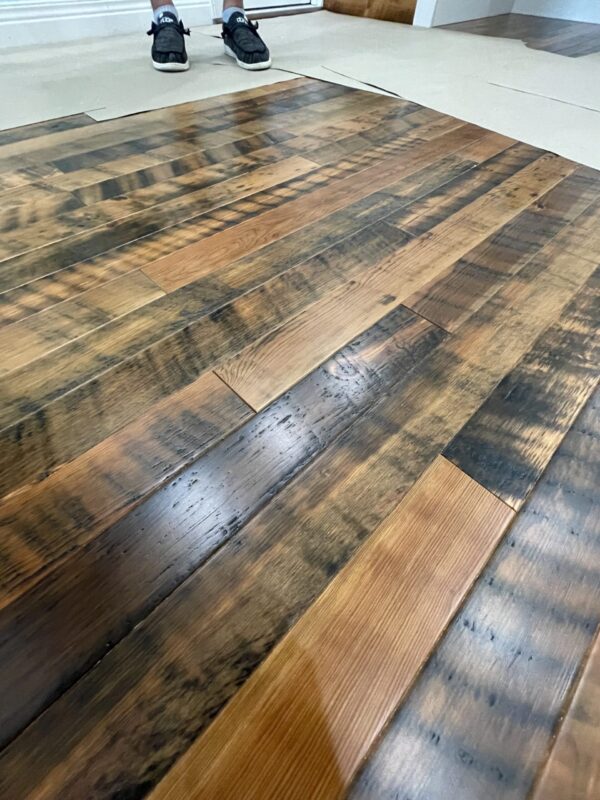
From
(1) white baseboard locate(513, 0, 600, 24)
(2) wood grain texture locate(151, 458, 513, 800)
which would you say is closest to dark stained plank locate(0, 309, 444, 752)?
(2) wood grain texture locate(151, 458, 513, 800)

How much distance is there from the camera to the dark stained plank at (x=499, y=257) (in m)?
0.90

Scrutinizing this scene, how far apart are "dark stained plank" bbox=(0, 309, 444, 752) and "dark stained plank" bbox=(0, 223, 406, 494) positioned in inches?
2.0

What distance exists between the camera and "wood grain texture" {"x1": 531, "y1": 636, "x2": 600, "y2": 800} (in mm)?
413

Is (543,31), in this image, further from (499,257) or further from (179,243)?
(179,243)

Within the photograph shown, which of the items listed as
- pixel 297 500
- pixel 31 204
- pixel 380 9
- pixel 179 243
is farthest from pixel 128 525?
pixel 380 9

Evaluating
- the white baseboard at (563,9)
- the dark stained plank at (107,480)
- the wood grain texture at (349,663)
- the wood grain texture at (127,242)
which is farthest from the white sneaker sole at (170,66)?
the white baseboard at (563,9)

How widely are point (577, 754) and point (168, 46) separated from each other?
2433 mm

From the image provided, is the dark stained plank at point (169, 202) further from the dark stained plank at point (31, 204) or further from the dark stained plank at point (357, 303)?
the dark stained plank at point (357, 303)

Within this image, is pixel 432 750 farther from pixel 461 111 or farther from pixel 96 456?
pixel 461 111

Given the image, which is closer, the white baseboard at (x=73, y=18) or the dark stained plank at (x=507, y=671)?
the dark stained plank at (x=507, y=671)

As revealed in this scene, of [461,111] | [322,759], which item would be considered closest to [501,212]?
[461,111]

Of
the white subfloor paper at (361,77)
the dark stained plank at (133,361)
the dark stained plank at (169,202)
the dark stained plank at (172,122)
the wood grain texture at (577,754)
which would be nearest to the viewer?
the wood grain texture at (577,754)

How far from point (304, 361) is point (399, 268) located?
1.17 feet

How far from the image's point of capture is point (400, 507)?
23.6 inches
